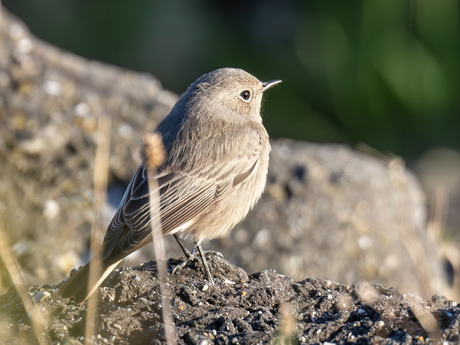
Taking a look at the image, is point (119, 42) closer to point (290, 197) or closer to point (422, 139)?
point (422, 139)

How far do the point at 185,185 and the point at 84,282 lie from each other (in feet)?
4.11

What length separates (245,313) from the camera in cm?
399

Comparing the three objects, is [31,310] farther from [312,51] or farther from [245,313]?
[312,51]

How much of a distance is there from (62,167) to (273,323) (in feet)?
12.2

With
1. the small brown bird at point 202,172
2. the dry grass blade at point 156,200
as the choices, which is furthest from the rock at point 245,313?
the small brown bird at point 202,172

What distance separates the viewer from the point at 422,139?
11.4 meters

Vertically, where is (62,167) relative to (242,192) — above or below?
above

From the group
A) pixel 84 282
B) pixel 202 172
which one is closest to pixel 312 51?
pixel 202 172

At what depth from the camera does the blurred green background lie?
10758 mm

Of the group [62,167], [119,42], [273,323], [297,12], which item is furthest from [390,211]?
[119,42]

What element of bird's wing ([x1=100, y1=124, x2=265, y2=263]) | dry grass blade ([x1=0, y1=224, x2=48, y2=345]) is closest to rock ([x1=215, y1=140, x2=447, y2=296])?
bird's wing ([x1=100, y1=124, x2=265, y2=263])

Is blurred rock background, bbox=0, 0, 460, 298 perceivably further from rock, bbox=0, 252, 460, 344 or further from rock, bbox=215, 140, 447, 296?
Answer: rock, bbox=0, 252, 460, 344

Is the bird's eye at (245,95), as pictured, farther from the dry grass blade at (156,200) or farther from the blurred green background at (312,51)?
the blurred green background at (312,51)

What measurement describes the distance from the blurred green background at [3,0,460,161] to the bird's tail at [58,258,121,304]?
730cm
